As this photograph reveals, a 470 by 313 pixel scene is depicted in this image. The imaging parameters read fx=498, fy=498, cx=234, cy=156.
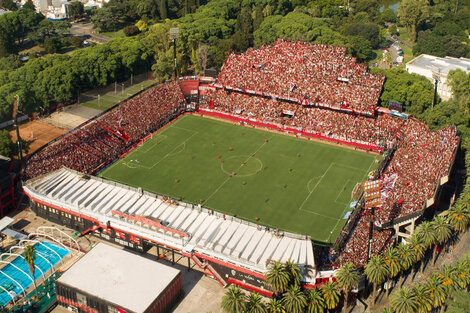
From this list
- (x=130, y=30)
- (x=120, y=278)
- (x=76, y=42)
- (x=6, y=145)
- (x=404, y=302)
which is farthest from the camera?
(x=130, y=30)

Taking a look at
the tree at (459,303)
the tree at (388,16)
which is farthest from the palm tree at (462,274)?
the tree at (388,16)

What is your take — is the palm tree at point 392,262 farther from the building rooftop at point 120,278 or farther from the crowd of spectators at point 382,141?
the building rooftop at point 120,278

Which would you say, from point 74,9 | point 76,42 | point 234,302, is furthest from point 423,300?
point 74,9

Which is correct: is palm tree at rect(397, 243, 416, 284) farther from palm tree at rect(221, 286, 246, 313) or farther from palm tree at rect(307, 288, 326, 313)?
palm tree at rect(221, 286, 246, 313)

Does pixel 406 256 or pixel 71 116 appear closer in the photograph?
pixel 406 256

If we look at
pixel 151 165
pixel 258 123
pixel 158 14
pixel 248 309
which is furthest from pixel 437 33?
pixel 248 309

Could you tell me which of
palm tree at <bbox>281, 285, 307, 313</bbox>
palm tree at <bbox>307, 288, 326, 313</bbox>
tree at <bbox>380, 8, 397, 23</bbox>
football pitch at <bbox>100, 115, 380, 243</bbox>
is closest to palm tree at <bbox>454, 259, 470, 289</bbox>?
palm tree at <bbox>307, 288, 326, 313</bbox>

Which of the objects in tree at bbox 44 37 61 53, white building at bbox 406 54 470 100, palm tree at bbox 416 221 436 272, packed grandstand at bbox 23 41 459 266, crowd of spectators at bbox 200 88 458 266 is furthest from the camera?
tree at bbox 44 37 61 53

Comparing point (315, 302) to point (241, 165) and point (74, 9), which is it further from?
point (74, 9)
